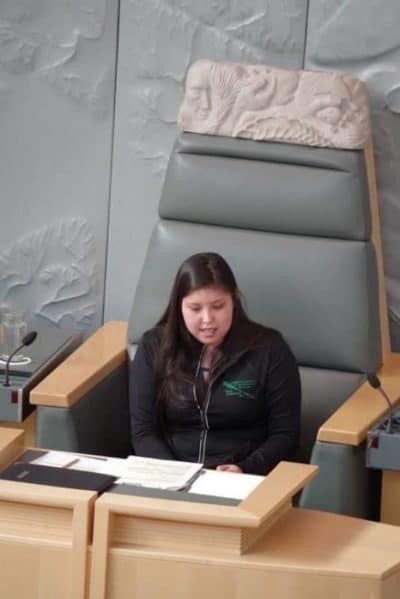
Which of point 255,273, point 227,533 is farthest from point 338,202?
point 227,533

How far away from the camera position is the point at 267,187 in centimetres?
448

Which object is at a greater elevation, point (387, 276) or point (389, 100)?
point (389, 100)

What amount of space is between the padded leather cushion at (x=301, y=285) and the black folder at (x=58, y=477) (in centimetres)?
112

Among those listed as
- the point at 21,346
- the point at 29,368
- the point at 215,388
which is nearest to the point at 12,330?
the point at 29,368

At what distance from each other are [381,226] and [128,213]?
0.84 m

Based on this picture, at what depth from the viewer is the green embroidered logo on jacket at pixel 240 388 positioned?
4176mm

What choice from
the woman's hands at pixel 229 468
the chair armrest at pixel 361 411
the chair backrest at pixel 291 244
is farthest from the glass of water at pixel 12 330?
the chair armrest at pixel 361 411

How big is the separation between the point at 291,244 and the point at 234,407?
1.88 feet

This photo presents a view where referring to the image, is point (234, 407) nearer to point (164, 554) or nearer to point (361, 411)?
point (361, 411)

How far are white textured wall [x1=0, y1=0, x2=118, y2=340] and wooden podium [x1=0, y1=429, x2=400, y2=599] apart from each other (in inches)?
67.9

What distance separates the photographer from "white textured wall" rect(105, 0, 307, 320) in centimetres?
470

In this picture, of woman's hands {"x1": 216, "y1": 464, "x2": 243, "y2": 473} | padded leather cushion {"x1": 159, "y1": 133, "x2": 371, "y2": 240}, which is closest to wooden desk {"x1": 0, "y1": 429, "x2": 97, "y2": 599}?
woman's hands {"x1": 216, "y1": 464, "x2": 243, "y2": 473}

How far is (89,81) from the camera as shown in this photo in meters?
4.87

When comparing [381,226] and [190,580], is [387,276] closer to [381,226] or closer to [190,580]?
[381,226]
